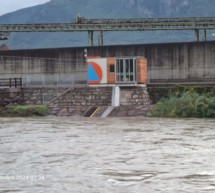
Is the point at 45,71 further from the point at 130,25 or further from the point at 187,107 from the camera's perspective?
the point at 187,107

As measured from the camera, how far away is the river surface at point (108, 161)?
1213 cm

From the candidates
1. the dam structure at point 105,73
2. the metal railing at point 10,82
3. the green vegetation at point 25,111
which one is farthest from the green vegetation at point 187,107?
the metal railing at point 10,82

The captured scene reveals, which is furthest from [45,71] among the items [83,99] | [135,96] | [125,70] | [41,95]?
[135,96]

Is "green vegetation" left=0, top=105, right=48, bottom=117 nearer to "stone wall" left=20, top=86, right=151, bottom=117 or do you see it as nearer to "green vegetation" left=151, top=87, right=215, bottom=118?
"stone wall" left=20, top=86, right=151, bottom=117

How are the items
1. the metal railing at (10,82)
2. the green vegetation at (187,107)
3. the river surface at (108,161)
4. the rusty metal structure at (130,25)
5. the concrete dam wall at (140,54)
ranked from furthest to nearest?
1. the rusty metal structure at (130,25)
2. the metal railing at (10,82)
3. the concrete dam wall at (140,54)
4. the green vegetation at (187,107)
5. the river surface at (108,161)

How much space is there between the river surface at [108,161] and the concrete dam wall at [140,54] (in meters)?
18.4

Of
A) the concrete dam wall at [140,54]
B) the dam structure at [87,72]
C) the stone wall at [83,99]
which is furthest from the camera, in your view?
the concrete dam wall at [140,54]

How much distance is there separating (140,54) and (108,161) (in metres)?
28.5

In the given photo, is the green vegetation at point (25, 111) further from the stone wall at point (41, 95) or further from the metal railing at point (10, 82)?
the metal railing at point (10, 82)

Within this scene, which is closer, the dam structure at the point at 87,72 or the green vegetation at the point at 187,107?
the green vegetation at the point at 187,107

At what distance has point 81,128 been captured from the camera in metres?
25.7

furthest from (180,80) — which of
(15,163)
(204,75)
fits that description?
(15,163)

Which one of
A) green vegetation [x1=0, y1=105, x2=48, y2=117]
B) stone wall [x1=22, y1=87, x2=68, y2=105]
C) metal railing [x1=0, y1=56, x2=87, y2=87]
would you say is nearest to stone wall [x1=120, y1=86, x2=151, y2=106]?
stone wall [x1=22, y1=87, x2=68, y2=105]

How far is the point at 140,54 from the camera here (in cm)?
4319
